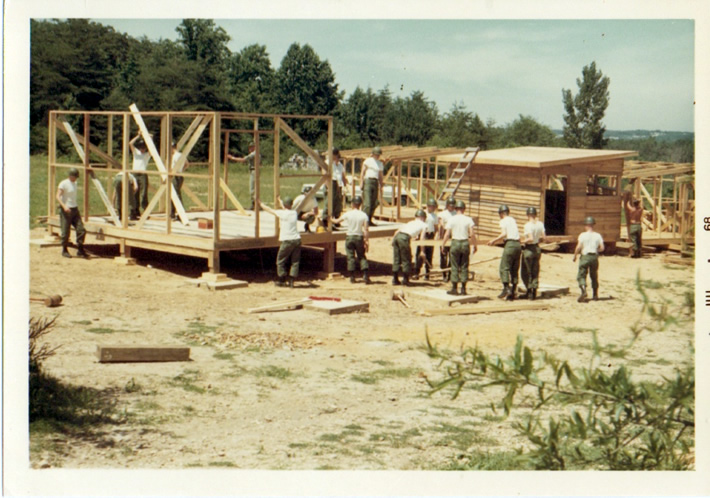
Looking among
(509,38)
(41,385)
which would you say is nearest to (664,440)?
(41,385)

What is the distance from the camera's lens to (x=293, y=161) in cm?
3944

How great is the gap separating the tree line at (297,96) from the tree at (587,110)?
0.15 ft

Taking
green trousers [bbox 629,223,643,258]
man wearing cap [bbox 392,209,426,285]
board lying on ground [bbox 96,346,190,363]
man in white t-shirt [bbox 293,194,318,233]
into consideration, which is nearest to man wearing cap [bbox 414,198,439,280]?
man wearing cap [bbox 392,209,426,285]

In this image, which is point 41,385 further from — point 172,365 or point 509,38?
point 509,38

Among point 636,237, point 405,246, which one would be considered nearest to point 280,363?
point 405,246

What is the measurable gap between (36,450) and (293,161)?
31.7 meters

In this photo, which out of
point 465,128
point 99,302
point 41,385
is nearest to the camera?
point 41,385

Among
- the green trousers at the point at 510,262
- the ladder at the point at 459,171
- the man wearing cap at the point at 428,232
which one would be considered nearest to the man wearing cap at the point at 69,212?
the man wearing cap at the point at 428,232

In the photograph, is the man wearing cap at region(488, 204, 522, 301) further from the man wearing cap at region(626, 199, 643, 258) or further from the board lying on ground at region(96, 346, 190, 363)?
the man wearing cap at region(626, 199, 643, 258)

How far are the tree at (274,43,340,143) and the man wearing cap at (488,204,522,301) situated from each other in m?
19.6

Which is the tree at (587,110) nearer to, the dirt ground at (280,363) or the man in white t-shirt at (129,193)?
the dirt ground at (280,363)

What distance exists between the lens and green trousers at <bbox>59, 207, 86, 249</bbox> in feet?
56.5

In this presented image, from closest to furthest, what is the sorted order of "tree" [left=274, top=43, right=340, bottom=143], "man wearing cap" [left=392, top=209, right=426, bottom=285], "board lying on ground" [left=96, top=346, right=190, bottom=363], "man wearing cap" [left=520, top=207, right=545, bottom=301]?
"board lying on ground" [left=96, top=346, right=190, bottom=363]
"man wearing cap" [left=520, top=207, right=545, bottom=301]
"man wearing cap" [left=392, top=209, right=426, bottom=285]
"tree" [left=274, top=43, right=340, bottom=143]
